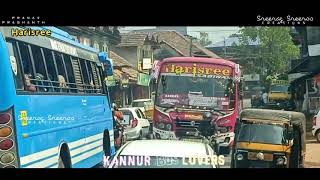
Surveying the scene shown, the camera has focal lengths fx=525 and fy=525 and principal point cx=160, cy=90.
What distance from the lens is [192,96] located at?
7699mm

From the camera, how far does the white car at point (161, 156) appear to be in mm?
6527

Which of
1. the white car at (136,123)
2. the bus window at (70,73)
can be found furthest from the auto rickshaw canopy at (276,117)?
the bus window at (70,73)

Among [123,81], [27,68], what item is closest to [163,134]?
[123,81]

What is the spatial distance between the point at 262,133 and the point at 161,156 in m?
1.78

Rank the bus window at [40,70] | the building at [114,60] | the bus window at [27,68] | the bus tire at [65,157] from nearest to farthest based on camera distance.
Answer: the bus window at [27,68], the bus window at [40,70], the bus tire at [65,157], the building at [114,60]

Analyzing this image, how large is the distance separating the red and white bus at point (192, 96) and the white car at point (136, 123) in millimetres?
180

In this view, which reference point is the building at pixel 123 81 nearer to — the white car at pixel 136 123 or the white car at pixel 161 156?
the white car at pixel 136 123

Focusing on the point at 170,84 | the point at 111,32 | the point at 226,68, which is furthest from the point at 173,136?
the point at 111,32

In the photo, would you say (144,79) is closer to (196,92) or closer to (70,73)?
(196,92)

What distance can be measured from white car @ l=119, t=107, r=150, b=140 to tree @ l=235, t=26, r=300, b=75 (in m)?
1.66

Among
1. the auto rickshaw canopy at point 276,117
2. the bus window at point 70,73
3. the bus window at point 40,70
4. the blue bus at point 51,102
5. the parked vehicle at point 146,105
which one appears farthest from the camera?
the parked vehicle at point 146,105

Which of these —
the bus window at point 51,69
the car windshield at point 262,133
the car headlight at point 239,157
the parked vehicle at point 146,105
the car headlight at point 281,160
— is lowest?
the car headlight at point 281,160

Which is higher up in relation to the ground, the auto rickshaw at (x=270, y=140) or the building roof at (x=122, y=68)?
the building roof at (x=122, y=68)
